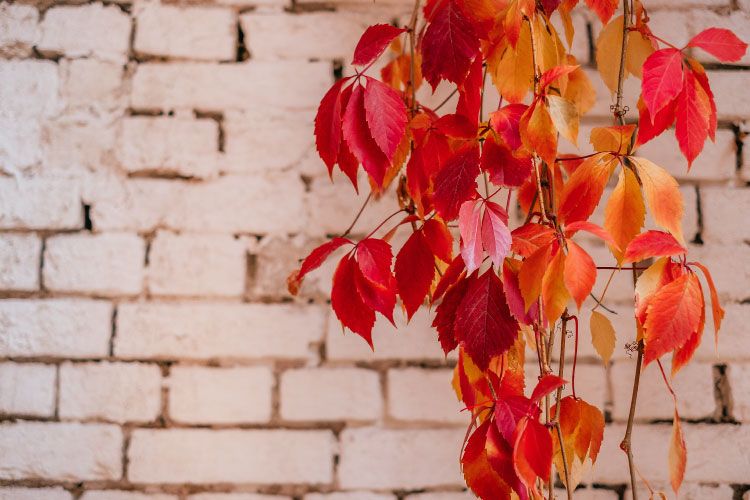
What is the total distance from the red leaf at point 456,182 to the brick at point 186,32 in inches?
22.5

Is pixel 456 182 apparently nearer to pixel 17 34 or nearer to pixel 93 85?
pixel 93 85

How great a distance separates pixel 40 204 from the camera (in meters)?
1.03

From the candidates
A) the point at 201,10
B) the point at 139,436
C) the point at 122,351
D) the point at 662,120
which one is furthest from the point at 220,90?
the point at 662,120

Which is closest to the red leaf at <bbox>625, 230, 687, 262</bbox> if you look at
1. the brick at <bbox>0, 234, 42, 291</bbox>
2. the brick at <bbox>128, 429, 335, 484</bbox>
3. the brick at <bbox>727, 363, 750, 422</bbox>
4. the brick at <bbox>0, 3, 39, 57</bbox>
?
the brick at <bbox>727, 363, 750, 422</bbox>

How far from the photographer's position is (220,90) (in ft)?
3.44

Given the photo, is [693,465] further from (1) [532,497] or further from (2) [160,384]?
(2) [160,384]

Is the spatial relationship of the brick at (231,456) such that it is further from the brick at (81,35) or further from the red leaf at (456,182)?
the brick at (81,35)

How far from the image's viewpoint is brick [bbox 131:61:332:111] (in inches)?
41.1

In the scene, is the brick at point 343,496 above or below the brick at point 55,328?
below

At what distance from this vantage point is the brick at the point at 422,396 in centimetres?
98

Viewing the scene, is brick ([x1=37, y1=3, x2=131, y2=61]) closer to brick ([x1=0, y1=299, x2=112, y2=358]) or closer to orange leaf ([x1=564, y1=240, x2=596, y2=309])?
brick ([x1=0, y1=299, x2=112, y2=358])

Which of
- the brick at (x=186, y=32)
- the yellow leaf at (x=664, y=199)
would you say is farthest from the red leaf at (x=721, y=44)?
the brick at (x=186, y=32)

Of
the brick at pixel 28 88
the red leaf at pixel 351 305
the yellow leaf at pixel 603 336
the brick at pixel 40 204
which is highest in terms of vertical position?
the brick at pixel 28 88

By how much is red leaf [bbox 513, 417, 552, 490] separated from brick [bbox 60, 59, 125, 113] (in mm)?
863
